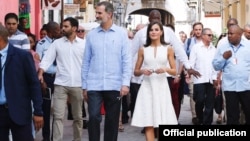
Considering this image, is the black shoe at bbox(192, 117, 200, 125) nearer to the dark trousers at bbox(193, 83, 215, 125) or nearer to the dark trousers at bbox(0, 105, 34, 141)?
the dark trousers at bbox(193, 83, 215, 125)

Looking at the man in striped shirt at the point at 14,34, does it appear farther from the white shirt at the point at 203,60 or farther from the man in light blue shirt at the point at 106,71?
the white shirt at the point at 203,60

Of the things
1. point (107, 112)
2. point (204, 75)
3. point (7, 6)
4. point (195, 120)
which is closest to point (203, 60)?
point (204, 75)

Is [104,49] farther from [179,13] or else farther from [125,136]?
[179,13]

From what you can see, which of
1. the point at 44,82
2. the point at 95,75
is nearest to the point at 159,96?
the point at 95,75

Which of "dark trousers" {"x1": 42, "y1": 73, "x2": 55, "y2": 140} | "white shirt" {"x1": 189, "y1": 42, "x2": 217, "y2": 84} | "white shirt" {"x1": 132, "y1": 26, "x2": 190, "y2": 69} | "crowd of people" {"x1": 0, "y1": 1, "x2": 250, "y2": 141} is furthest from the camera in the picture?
"white shirt" {"x1": 189, "y1": 42, "x2": 217, "y2": 84}

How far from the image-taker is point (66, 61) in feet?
32.9

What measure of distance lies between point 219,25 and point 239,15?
988 centimetres

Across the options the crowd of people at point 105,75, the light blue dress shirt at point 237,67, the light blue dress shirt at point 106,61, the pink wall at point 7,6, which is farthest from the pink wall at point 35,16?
the light blue dress shirt at point 106,61

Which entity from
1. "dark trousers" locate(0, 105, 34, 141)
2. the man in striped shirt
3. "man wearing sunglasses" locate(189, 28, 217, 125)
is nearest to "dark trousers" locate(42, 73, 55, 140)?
the man in striped shirt

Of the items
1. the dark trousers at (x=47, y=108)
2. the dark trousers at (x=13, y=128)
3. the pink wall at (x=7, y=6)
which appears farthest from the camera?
the pink wall at (x=7, y=6)

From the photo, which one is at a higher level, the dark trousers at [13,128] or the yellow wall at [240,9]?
the yellow wall at [240,9]

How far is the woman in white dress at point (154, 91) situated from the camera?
31.2ft

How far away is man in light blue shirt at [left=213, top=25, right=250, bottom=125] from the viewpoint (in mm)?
10031

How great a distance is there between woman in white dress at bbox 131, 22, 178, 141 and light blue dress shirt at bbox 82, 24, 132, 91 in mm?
652
